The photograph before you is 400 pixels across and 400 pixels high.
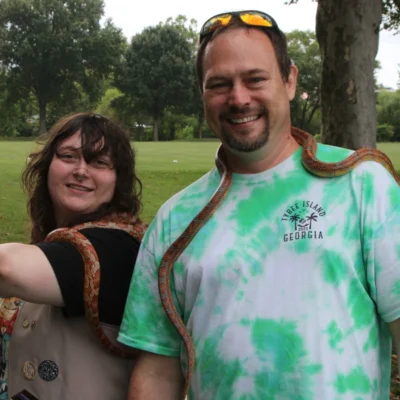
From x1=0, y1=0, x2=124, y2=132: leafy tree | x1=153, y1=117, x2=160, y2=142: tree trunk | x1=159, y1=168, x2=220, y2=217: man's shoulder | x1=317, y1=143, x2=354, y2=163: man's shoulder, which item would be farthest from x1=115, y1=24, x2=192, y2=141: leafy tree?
x1=317, y1=143, x2=354, y2=163: man's shoulder

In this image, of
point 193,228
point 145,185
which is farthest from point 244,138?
point 145,185

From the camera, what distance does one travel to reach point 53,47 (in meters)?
62.4

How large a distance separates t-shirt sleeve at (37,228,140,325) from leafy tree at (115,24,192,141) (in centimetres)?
6513

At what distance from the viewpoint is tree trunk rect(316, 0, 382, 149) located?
692 cm

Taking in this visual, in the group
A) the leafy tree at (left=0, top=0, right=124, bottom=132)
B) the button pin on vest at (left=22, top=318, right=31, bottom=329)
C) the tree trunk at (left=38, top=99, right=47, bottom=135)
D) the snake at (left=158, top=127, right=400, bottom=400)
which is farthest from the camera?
the tree trunk at (left=38, top=99, right=47, bottom=135)

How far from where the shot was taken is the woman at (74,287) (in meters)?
2.17

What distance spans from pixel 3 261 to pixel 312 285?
3.71 feet

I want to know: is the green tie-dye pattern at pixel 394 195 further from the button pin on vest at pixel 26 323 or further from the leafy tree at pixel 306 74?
the leafy tree at pixel 306 74

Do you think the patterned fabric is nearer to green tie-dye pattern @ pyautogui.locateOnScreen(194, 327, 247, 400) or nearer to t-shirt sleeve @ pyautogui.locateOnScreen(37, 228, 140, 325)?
t-shirt sleeve @ pyautogui.locateOnScreen(37, 228, 140, 325)

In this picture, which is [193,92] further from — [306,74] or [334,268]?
[334,268]

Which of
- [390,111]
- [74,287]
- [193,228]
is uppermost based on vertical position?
[390,111]

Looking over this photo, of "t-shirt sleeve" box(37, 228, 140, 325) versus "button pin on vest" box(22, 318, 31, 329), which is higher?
"t-shirt sleeve" box(37, 228, 140, 325)

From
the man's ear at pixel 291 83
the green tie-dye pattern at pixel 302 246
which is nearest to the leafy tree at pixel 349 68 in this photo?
the man's ear at pixel 291 83

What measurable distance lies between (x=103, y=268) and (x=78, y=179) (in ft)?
1.71
